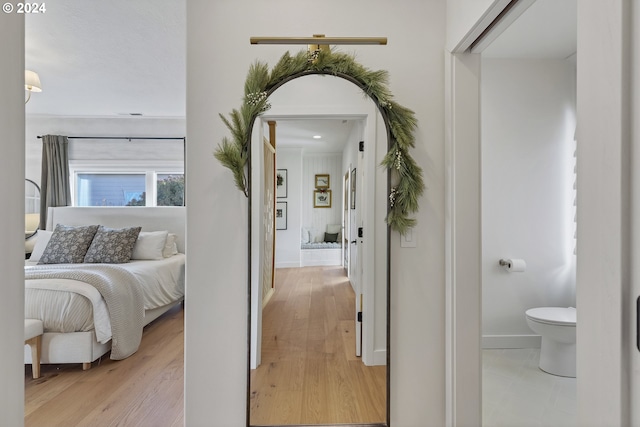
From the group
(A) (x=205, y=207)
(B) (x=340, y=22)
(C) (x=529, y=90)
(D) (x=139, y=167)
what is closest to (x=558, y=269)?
(C) (x=529, y=90)

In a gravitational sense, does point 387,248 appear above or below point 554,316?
above

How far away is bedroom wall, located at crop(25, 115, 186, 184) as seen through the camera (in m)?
4.99

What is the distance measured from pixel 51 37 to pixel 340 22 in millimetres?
2552

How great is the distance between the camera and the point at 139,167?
5043mm

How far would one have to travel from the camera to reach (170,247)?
4.34m

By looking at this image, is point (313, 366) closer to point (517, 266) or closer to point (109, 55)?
point (517, 266)

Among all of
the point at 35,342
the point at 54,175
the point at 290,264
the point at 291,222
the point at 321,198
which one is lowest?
the point at 35,342

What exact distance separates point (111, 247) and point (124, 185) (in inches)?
66.5

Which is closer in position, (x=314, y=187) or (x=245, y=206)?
(x=245, y=206)

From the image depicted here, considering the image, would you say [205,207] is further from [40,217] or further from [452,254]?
[40,217]

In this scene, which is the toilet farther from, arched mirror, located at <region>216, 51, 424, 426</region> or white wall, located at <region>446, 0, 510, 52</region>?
white wall, located at <region>446, 0, 510, 52</region>

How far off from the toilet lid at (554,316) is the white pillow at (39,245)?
5.07 meters

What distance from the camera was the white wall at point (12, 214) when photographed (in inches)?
19.7

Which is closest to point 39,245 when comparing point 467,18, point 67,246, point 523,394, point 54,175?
point 67,246
